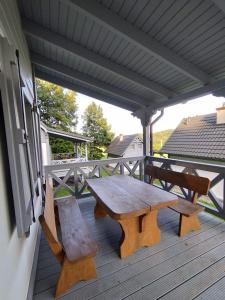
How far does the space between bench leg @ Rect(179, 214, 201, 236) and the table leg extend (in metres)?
0.37

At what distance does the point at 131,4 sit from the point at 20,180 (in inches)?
77.3

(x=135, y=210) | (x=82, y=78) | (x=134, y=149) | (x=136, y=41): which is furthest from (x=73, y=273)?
(x=134, y=149)

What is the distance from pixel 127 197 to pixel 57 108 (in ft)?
48.5

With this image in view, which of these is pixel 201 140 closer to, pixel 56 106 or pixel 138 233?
pixel 138 233

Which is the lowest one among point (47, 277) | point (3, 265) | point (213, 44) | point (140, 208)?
point (47, 277)

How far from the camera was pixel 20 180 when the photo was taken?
39.8 inches

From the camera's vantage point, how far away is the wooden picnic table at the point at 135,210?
1727 millimetres

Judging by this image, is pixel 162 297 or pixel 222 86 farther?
pixel 222 86

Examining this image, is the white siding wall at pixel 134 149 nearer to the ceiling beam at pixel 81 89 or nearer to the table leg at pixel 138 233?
the ceiling beam at pixel 81 89

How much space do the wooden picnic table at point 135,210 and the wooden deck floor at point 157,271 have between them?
0.12 metres

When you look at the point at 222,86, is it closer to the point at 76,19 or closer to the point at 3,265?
the point at 76,19

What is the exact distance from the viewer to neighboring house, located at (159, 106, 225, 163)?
5.61 metres

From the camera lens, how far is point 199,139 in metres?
6.40

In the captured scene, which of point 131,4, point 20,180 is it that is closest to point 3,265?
point 20,180
